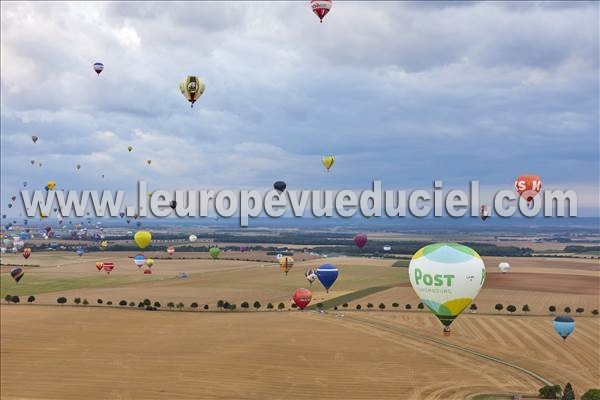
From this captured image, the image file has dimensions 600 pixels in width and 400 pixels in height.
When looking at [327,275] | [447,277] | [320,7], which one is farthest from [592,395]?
[327,275]

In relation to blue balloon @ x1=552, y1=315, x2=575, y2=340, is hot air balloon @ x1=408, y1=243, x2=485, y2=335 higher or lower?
higher

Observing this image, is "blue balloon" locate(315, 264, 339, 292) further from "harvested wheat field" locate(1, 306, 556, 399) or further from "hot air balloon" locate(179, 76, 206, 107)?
"hot air balloon" locate(179, 76, 206, 107)

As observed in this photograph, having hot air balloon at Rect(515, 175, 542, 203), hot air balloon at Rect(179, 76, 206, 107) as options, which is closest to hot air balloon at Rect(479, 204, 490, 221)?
hot air balloon at Rect(515, 175, 542, 203)

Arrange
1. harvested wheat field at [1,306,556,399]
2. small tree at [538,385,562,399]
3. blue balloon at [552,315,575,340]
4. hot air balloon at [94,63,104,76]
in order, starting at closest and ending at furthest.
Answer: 1. small tree at [538,385,562,399]
2. harvested wheat field at [1,306,556,399]
3. blue balloon at [552,315,575,340]
4. hot air balloon at [94,63,104,76]

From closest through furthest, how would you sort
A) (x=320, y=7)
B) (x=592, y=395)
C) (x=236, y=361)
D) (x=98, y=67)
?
(x=592, y=395) < (x=236, y=361) < (x=320, y=7) < (x=98, y=67)

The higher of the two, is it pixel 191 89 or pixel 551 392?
pixel 191 89

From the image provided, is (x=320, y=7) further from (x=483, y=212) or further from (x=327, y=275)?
(x=483, y=212)

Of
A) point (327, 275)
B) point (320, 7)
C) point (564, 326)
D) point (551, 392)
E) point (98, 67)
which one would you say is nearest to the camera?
point (551, 392)

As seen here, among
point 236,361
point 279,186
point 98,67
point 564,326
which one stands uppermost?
point 98,67
